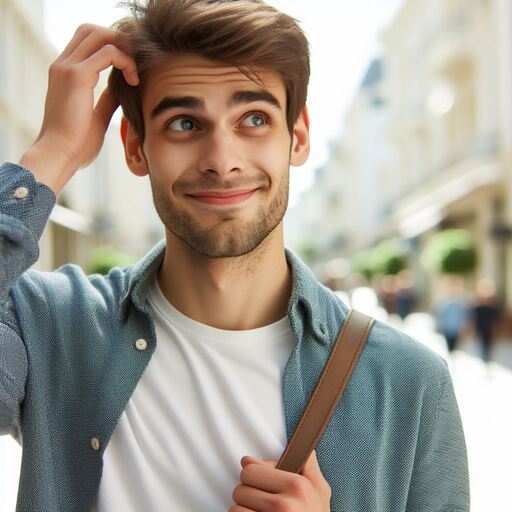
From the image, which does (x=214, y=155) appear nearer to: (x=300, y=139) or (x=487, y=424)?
(x=300, y=139)

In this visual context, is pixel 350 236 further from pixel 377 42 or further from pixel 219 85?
pixel 219 85

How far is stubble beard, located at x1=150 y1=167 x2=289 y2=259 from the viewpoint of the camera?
6.15ft

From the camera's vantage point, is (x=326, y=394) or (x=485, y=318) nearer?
(x=326, y=394)

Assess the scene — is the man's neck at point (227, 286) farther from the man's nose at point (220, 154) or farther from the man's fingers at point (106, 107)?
the man's fingers at point (106, 107)

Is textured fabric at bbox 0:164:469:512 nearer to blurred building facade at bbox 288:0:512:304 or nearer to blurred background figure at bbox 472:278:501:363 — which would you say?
blurred background figure at bbox 472:278:501:363

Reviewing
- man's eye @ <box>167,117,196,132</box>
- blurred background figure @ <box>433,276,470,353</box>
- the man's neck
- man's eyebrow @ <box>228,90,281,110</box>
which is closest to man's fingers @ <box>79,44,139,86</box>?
man's eye @ <box>167,117,196,132</box>

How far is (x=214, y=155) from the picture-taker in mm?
1823

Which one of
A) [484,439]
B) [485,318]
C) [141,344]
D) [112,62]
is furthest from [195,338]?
[485,318]

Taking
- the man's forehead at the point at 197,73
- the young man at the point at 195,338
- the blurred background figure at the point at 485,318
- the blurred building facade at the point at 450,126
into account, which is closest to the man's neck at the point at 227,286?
the young man at the point at 195,338

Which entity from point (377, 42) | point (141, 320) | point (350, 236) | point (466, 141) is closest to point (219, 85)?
point (141, 320)

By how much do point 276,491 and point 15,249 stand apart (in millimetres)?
755

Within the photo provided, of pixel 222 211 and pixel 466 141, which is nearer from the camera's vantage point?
pixel 222 211

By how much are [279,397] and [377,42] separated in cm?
4231

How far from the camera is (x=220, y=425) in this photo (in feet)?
6.00
